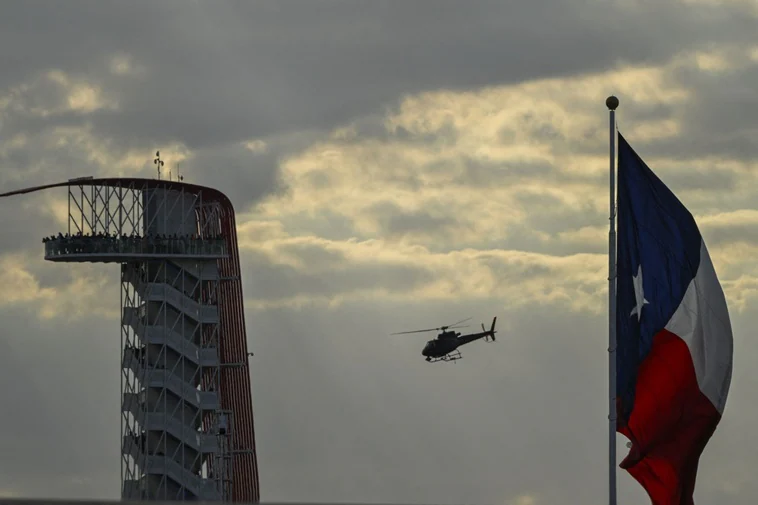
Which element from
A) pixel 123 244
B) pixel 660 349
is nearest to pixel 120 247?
pixel 123 244

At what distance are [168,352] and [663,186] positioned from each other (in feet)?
291

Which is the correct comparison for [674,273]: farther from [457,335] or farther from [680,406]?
[457,335]

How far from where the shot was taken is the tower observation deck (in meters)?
135

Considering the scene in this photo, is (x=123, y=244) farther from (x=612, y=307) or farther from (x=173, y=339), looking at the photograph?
(x=612, y=307)

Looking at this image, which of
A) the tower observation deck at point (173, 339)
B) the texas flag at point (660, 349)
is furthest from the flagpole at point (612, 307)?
the tower observation deck at point (173, 339)

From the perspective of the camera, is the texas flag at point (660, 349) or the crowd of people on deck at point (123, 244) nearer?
the texas flag at point (660, 349)

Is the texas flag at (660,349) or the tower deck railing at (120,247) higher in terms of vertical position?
the tower deck railing at (120,247)

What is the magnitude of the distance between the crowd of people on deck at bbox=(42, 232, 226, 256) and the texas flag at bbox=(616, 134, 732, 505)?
86440 mm

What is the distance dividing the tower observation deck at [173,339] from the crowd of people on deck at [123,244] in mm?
76

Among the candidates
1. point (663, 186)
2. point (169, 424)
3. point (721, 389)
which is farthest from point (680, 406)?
point (169, 424)

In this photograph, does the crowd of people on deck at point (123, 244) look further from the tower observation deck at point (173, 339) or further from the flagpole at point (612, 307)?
the flagpole at point (612, 307)

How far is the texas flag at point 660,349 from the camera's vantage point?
167ft

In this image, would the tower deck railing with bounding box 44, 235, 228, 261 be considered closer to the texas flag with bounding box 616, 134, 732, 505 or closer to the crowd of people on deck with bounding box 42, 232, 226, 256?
the crowd of people on deck with bounding box 42, 232, 226, 256

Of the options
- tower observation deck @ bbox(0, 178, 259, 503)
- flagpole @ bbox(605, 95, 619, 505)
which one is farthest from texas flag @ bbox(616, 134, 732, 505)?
tower observation deck @ bbox(0, 178, 259, 503)
